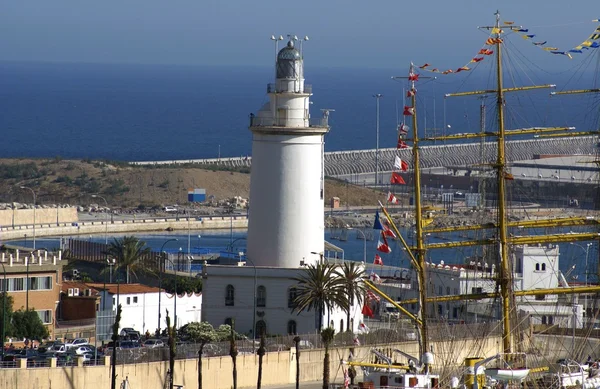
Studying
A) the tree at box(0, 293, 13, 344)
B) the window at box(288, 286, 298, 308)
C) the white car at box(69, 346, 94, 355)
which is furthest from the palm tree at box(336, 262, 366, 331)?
the tree at box(0, 293, 13, 344)

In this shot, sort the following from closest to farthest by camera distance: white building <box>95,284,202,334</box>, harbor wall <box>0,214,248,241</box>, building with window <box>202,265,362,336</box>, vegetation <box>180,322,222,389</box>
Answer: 1. vegetation <box>180,322,222,389</box>
2. building with window <box>202,265,362,336</box>
3. white building <box>95,284,202,334</box>
4. harbor wall <box>0,214,248,241</box>

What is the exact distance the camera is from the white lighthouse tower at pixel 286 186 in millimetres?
64625

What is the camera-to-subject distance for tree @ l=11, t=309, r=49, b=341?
6212 centimetres

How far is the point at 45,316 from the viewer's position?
66062mm

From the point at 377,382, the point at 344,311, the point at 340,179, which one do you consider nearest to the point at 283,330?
the point at 344,311

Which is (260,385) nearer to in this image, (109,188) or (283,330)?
(283,330)

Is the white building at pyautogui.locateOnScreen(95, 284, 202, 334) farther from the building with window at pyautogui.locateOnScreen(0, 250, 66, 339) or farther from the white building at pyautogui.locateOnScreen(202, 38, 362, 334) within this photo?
the white building at pyautogui.locateOnScreen(202, 38, 362, 334)

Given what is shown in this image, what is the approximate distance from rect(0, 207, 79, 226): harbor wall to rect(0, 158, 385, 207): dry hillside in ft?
62.9

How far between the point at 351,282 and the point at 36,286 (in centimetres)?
1176

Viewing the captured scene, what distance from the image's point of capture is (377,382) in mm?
48938

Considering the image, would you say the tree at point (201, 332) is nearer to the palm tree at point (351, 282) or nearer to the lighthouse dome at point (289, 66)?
the palm tree at point (351, 282)

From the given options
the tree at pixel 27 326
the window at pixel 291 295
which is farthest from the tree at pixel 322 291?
the tree at pixel 27 326

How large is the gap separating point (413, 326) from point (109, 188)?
346 feet

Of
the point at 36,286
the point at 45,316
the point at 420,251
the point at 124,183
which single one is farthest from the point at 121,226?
the point at 420,251
